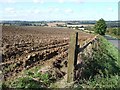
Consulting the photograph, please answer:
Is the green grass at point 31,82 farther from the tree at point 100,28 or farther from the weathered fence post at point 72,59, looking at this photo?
the tree at point 100,28

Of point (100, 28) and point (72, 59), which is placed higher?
point (72, 59)

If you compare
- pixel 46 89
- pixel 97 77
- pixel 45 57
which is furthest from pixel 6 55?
pixel 46 89

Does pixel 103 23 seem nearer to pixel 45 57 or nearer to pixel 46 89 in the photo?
pixel 45 57

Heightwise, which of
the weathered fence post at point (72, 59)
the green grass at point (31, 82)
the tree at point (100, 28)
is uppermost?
the weathered fence post at point (72, 59)

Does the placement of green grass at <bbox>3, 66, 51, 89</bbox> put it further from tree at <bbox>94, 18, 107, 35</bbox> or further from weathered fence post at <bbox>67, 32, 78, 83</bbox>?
tree at <bbox>94, 18, 107, 35</bbox>

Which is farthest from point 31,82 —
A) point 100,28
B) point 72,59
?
point 100,28

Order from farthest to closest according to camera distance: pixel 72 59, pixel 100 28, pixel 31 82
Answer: pixel 100 28, pixel 72 59, pixel 31 82

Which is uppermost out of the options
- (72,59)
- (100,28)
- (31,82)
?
(72,59)

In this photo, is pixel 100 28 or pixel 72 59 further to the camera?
pixel 100 28

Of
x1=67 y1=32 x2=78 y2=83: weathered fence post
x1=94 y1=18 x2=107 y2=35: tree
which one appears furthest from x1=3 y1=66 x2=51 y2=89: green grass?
x1=94 y1=18 x2=107 y2=35: tree

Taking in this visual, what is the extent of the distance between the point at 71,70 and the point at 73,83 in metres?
0.27

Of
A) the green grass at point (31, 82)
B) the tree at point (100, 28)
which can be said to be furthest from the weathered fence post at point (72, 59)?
the tree at point (100, 28)

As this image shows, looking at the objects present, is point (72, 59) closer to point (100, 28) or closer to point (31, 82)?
point (31, 82)

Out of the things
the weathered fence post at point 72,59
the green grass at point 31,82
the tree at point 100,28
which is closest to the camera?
the green grass at point 31,82
